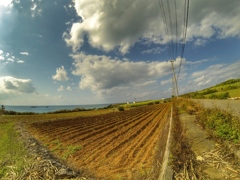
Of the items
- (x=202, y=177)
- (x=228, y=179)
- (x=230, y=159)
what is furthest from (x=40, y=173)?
(x=230, y=159)

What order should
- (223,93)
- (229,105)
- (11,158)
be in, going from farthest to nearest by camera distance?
(223,93), (229,105), (11,158)

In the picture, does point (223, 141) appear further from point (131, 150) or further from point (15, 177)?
point (15, 177)

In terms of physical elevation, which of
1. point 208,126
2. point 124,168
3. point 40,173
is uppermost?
point 208,126

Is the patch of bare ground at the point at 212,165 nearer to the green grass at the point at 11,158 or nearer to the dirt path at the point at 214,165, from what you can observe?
the dirt path at the point at 214,165

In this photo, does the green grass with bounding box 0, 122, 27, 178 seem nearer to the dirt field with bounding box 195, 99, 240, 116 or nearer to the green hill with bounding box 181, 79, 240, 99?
the dirt field with bounding box 195, 99, 240, 116

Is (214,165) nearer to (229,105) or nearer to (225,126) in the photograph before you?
(225,126)

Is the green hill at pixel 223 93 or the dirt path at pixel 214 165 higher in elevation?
the green hill at pixel 223 93

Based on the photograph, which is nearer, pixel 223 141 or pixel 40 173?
pixel 40 173

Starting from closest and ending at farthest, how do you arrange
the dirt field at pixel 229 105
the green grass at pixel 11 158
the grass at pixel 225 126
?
the grass at pixel 225 126 → the green grass at pixel 11 158 → the dirt field at pixel 229 105

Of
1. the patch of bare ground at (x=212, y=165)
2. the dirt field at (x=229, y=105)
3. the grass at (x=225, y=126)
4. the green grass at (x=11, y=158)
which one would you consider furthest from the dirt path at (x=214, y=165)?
the green grass at (x=11, y=158)

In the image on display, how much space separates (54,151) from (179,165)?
5572 millimetres

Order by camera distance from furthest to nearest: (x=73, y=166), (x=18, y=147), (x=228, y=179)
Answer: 1. (x=18, y=147)
2. (x=73, y=166)
3. (x=228, y=179)

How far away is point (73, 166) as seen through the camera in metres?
5.78

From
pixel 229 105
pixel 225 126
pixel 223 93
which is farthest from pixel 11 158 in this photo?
pixel 223 93
